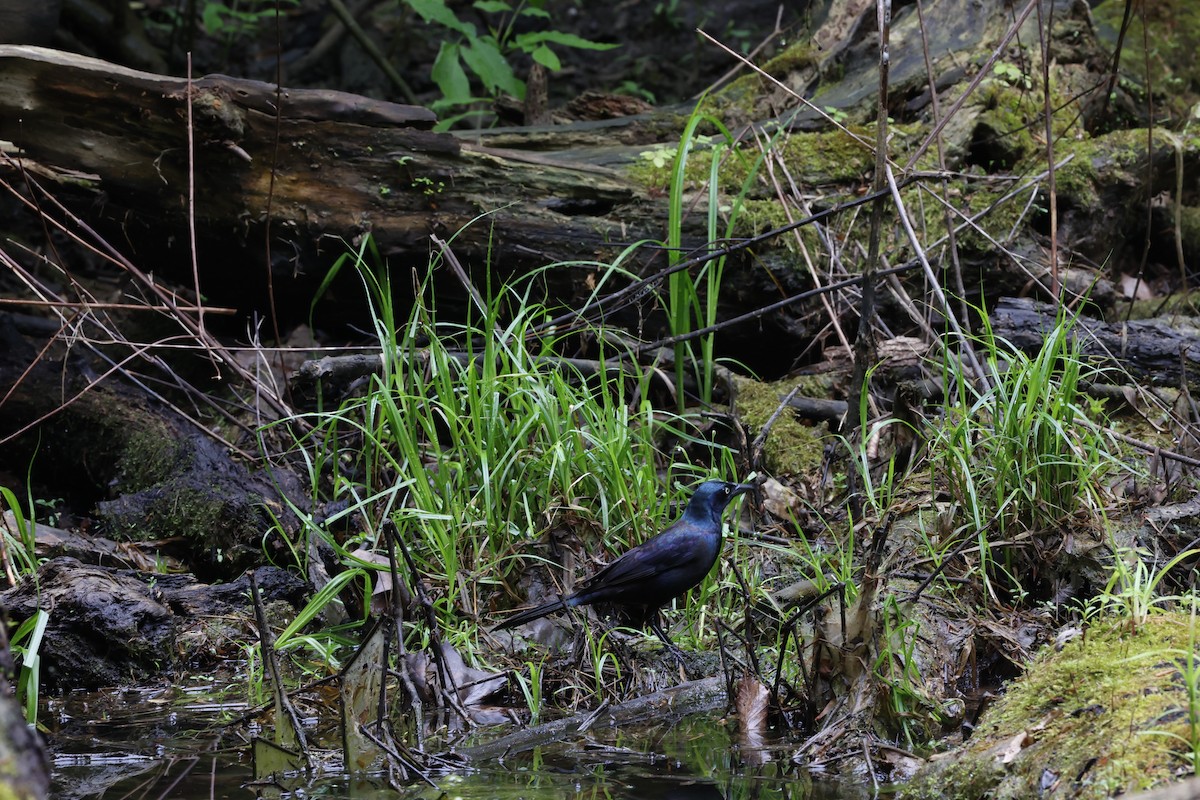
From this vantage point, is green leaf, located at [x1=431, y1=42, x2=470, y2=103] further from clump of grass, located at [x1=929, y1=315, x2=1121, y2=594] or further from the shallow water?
the shallow water

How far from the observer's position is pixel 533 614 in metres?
3.39

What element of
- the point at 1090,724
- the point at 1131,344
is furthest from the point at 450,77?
the point at 1090,724

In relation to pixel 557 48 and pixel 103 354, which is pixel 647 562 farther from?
pixel 557 48

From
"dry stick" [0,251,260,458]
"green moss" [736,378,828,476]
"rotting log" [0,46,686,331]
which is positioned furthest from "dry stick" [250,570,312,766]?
"green moss" [736,378,828,476]

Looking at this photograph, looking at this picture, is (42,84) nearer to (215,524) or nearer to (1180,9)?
(215,524)

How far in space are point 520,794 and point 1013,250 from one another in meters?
4.00

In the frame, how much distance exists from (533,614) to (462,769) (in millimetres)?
821

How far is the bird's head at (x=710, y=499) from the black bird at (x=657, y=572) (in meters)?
0.02

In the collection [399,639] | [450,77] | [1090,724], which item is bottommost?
[399,639]

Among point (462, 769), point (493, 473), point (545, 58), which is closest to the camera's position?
point (462, 769)

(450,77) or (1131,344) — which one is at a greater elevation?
(450,77)

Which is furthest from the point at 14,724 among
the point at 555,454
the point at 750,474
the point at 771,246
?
the point at 771,246

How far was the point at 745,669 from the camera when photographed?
10.0ft

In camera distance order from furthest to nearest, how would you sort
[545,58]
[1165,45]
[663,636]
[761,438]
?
[1165,45] → [545,58] → [761,438] → [663,636]
